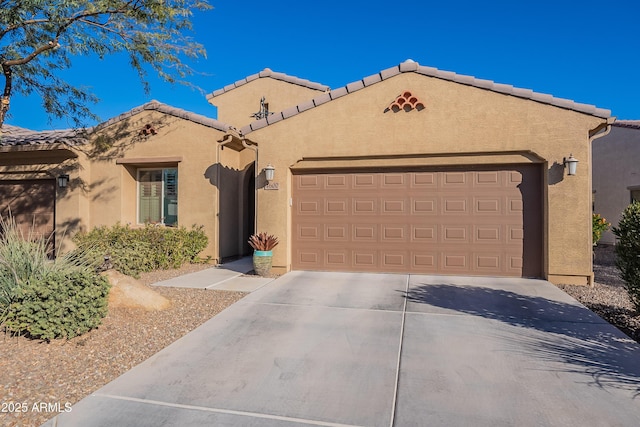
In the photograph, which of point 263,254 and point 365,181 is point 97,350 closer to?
point 263,254

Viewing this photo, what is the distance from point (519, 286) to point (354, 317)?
3.95 meters

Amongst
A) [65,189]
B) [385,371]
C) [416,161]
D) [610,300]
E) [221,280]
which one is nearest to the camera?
[385,371]

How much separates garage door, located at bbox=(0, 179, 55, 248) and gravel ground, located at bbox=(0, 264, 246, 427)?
831 cm

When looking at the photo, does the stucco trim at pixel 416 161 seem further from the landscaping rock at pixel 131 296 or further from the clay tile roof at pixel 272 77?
the clay tile roof at pixel 272 77

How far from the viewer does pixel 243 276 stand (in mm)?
8219

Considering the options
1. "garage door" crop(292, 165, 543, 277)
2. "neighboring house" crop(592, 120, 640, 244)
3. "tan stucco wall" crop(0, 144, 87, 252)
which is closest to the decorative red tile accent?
"garage door" crop(292, 165, 543, 277)

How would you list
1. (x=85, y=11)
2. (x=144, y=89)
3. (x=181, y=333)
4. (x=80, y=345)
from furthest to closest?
(x=144, y=89) < (x=85, y=11) < (x=181, y=333) < (x=80, y=345)

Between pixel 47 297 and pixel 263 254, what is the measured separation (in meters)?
4.44

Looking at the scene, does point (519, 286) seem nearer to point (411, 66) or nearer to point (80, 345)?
point (411, 66)

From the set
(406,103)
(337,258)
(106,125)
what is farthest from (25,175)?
(406,103)

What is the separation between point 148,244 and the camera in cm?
904

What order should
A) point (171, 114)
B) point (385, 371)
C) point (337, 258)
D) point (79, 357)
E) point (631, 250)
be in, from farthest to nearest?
point (171, 114) → point (337, 258) → point (631, 250) → point (79, 357) → point (385, 371)

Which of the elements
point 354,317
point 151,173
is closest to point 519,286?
point 354,317

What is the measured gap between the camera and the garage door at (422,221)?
7844mm
